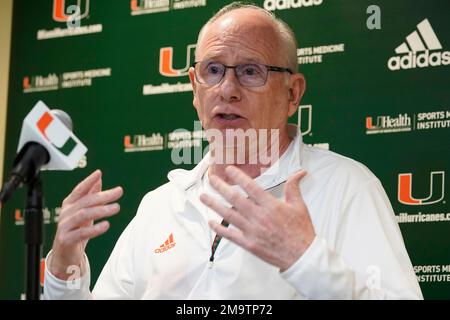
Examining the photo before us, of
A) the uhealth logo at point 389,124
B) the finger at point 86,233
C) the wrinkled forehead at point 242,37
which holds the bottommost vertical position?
the finger at point 86,233

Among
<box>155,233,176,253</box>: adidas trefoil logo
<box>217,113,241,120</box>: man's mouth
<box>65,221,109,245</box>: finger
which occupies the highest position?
<box>217,113,241,120</box>: man's mouth

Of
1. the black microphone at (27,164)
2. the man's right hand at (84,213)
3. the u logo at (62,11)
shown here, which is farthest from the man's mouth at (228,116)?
the u logo at (62,11)

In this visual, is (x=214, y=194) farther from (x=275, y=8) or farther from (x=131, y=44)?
(x=131, y=44)

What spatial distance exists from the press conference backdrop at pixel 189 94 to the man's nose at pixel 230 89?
0.99 m

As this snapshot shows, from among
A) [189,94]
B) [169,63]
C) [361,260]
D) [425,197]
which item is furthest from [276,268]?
[169,63]

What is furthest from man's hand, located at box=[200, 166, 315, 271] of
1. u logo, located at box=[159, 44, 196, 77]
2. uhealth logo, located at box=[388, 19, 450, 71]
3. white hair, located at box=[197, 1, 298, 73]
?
u logo, located at box=[159, 44, 196, 77]

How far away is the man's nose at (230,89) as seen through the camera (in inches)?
100

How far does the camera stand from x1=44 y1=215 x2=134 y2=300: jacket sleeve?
2254 mm

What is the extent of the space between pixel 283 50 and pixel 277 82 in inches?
4.6

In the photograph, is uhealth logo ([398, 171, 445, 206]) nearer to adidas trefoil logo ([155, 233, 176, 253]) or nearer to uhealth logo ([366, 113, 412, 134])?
uhealth logo ([366, 113, 412, 134])

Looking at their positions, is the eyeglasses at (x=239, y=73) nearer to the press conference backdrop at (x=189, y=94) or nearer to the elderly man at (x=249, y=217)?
the elderly man at (x=249, y=217)

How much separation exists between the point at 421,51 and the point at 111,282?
1.66m

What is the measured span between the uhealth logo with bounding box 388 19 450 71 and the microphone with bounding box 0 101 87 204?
192 cm

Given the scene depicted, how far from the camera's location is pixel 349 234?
2246 millimetres
